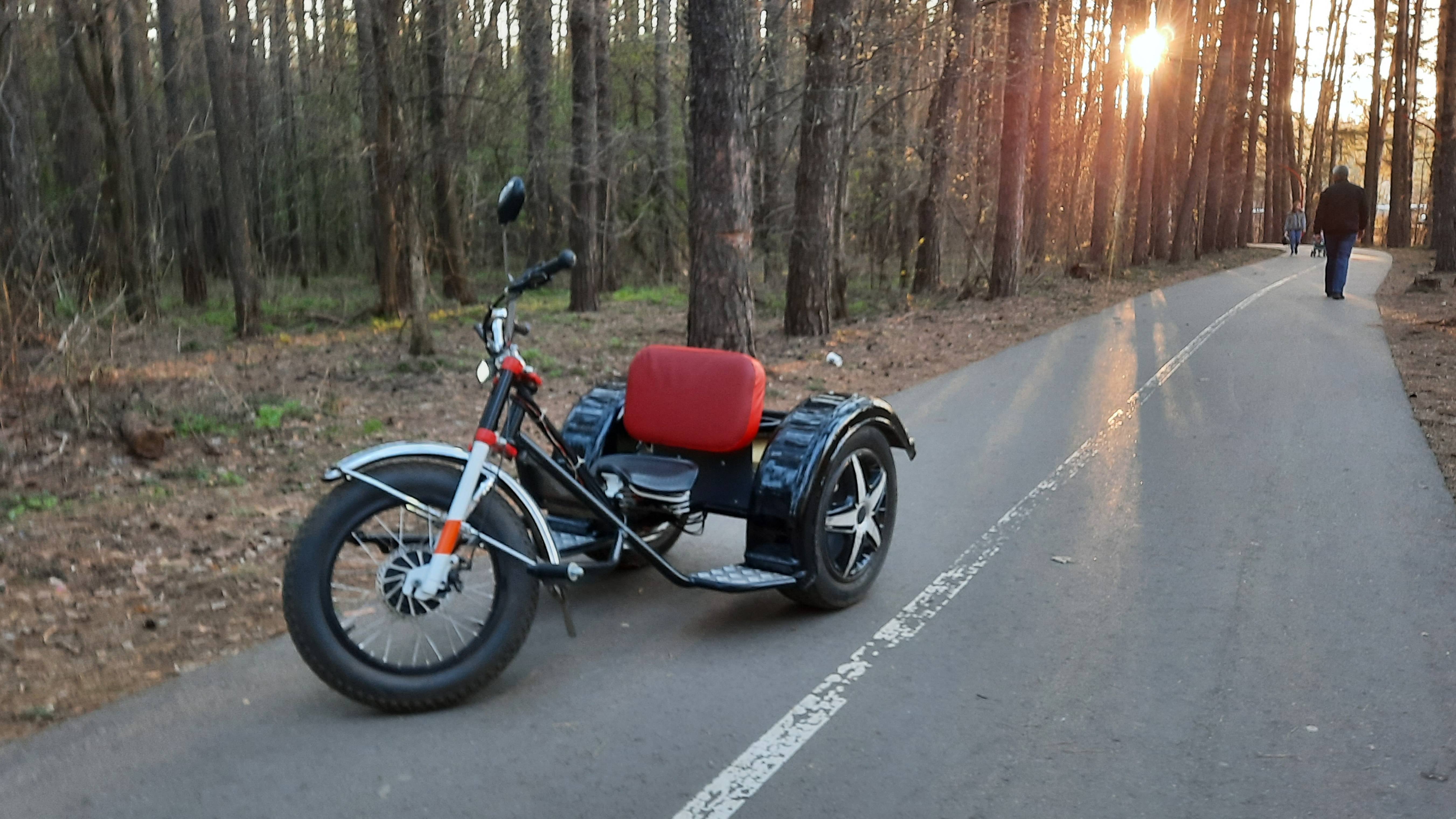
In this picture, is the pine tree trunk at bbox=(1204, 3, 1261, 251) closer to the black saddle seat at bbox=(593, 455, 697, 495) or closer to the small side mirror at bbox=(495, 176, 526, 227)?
the black saddle seat at bbox=(593, 455, 697, 495)

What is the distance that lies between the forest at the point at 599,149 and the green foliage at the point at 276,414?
1429 millimetres

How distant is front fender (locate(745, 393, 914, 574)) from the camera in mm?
5211

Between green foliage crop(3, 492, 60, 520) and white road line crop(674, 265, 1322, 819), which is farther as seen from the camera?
green foliage crop(3, 492, 60, 520)

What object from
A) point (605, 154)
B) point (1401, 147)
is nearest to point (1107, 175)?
point (605, 154)

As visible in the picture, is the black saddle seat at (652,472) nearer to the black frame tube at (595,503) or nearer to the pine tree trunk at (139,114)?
the black frame tube at (595,503)

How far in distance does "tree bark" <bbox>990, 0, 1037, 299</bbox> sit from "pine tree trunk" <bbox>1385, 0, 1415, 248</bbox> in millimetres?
29082

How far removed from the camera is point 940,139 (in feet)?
65.5

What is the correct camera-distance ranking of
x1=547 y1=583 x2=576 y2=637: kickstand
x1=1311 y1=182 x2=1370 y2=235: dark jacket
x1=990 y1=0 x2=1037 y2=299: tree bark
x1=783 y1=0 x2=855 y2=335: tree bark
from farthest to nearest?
x1=990 y1=0 x2=1037 y2=299: tree bark
x1=1311 y1=182 x2=1370 y2=235: dark jacket
x1=783 y1=0 x2=855 y2=335: tree bark
x1=547 y1=583 x2=576 y2=637: kickstand

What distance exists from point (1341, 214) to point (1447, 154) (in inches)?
260

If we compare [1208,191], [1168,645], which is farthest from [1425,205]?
[1168,645]

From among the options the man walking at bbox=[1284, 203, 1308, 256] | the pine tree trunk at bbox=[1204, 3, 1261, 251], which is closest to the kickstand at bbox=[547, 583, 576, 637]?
the pine tree trunk at bbox=[1204, 3, 1261, 251]

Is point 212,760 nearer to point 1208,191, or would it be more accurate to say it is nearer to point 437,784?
point 437,784

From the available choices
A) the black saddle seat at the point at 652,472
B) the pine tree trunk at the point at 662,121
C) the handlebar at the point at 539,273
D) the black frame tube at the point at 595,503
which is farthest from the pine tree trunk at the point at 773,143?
the handlebar at the point at 539,273

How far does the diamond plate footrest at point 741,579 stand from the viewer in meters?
5.07
